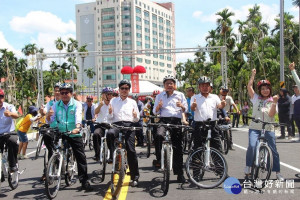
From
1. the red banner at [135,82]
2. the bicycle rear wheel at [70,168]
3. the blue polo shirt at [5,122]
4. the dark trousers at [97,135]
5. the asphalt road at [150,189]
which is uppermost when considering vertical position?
the red banner at [135,82]

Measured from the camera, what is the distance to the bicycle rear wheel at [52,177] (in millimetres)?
5840

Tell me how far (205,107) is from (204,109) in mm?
47

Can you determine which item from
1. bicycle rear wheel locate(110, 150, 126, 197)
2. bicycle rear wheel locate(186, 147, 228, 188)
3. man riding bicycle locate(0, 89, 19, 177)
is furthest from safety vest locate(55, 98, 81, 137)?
bicycle rear wheel locate(186, 147, 228, 188)

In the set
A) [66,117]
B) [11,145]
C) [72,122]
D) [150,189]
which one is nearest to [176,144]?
[150,189]

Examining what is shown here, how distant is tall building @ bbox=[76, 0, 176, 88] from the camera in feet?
380

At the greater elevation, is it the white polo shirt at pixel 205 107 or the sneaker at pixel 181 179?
the white polo shirt at pixel 205 107

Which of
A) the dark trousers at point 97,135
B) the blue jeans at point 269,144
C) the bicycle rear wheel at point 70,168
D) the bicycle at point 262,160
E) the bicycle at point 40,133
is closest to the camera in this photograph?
the bicycle at point 262,160

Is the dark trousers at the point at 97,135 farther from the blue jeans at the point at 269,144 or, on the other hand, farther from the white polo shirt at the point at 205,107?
the blue jeans at the point at 269,144

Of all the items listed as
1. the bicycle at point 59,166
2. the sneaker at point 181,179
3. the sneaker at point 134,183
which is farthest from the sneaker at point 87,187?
the sneaker at point 181,179

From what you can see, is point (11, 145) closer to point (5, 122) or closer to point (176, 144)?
point (5, 122)

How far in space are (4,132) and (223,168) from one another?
4.18m

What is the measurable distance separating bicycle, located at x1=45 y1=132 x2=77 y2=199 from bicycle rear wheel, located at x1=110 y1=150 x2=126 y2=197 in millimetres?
971

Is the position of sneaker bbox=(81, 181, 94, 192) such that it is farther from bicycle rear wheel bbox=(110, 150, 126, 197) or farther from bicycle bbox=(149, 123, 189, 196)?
bicycle bbox=(149, 123, 189, 196)

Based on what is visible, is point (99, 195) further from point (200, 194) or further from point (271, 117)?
point (271, 117)
